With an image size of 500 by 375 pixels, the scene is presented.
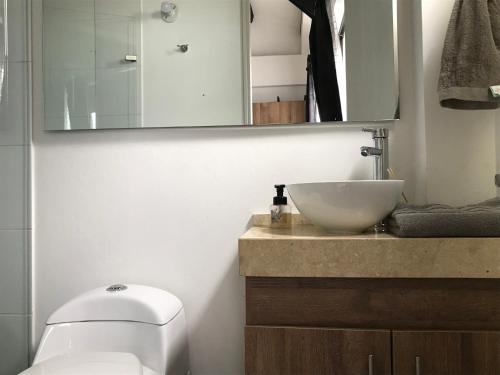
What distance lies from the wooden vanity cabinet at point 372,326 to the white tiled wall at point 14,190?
3.02 ft

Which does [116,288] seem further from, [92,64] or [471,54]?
[471,54]

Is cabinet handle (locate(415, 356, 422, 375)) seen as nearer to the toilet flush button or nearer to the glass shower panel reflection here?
the toilet flush button

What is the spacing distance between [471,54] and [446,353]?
2.53 feet

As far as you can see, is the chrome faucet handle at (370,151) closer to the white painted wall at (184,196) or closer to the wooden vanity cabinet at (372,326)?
the white painted wall at (184,196)

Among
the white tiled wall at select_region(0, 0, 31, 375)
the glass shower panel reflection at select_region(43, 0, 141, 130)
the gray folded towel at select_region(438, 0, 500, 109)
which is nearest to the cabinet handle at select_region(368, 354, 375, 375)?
the gray folded towel at select_region(438, 0, 500, 109)

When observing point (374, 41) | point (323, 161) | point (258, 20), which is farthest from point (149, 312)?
point (374, 41)

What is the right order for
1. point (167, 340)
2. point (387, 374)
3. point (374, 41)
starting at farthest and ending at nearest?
1. point (374, 41)
2. point (167, 340)
3. point (387, 374)

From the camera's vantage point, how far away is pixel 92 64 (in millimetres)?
1284

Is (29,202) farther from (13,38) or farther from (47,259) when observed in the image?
(13,38)

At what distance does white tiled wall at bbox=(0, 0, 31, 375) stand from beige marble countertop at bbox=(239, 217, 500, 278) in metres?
0.92

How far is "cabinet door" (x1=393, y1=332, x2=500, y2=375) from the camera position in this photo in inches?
30.0

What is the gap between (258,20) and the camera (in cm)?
123

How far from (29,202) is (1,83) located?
0.42m

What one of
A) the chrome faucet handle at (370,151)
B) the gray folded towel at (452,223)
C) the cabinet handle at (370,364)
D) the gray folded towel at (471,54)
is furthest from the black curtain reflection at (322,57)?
the cabinet handle at (370,364)
